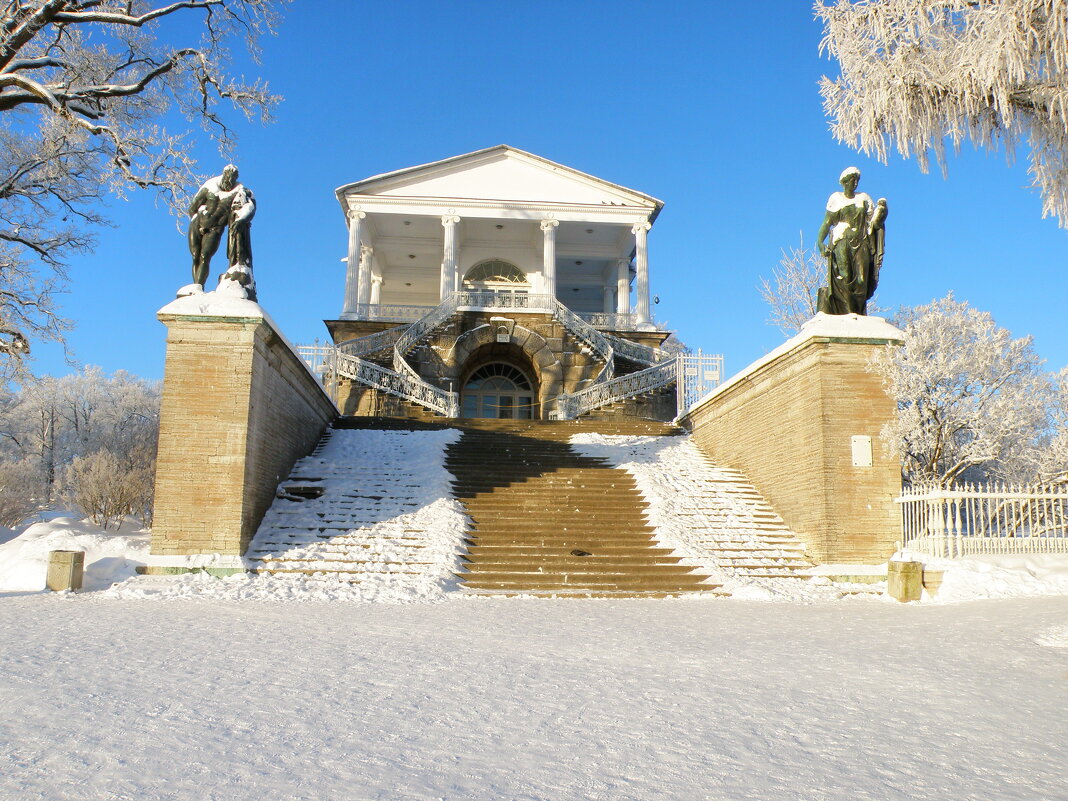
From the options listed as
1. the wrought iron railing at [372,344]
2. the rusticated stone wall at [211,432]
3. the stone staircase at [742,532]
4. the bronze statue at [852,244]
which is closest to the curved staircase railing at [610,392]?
the wrought iron railing at [372,344]

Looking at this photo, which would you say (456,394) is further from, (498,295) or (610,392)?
(498,295)

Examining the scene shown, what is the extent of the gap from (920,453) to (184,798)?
667 inches

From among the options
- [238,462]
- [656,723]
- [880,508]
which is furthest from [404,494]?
[656,723]

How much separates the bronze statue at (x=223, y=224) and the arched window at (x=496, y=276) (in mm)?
22476

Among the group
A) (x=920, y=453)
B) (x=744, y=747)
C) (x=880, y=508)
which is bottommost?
(x=744, y=747)

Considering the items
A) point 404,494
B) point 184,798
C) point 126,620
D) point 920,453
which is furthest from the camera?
point 920,453

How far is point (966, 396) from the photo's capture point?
15984 mm

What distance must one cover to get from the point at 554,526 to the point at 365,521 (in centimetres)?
270

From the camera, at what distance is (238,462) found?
10.4 meters

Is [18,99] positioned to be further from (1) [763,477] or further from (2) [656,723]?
(2) [656,723]

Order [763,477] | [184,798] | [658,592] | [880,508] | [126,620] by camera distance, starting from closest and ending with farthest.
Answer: [184,798] < [126,620] < [658,592] < [880,508] < [763,477]

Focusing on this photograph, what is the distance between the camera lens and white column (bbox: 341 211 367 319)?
29.9 metres

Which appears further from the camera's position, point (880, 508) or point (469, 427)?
point (469, 427)

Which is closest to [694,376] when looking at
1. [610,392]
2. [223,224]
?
[610,392]
